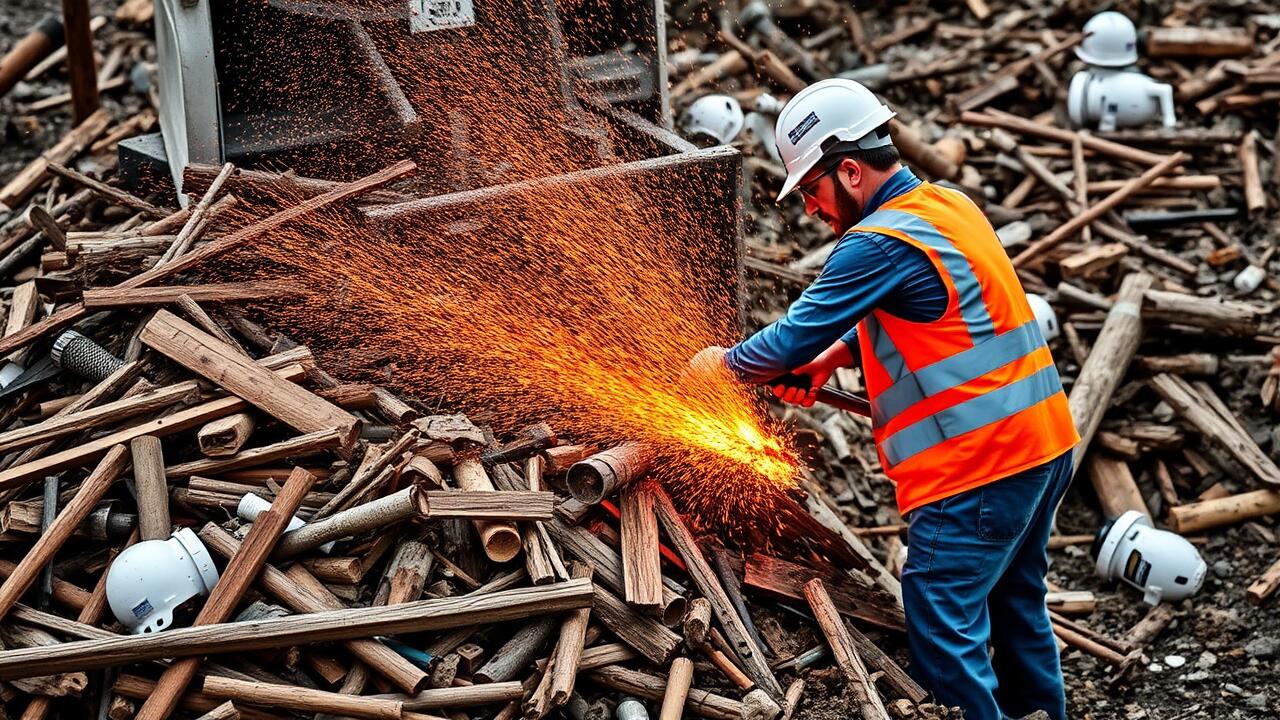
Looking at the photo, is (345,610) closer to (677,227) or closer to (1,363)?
(1,363)

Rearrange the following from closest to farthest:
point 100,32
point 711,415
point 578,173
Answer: point 711,415
point 578,173
point 100,32

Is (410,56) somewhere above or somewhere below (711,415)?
above

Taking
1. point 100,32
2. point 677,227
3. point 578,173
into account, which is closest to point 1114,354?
point 677,227

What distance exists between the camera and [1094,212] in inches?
348

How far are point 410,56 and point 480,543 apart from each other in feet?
11.1

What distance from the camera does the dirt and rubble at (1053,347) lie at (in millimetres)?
4762

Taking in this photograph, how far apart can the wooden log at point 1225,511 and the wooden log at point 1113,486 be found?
20 centimetres

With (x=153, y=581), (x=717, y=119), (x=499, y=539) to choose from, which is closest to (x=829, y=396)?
(x=499, y=539)

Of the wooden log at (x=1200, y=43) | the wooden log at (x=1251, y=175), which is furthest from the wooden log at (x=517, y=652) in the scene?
the wooden log at (x=1200, y=43)

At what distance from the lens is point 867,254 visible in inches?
173

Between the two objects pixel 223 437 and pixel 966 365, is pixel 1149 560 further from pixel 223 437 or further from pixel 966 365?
pixel 223 437

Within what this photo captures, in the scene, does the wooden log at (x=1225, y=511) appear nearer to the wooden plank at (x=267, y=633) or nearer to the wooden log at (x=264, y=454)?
the wooden plank at (x=267, y=633)

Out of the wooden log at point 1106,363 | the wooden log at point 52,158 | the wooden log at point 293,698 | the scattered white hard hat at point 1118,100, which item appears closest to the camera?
the wooden log at point 293,698

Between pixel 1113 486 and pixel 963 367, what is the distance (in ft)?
10.6
